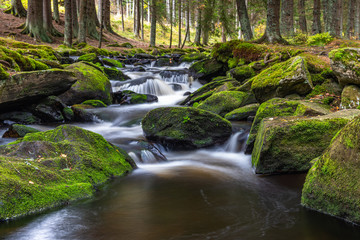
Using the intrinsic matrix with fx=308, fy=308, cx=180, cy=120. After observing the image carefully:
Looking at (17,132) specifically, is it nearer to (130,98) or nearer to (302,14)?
(130,98)

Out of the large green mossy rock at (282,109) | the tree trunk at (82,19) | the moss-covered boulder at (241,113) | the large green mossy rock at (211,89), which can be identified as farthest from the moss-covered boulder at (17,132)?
the tree trunk at (82,19)

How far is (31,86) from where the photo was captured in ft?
29.7

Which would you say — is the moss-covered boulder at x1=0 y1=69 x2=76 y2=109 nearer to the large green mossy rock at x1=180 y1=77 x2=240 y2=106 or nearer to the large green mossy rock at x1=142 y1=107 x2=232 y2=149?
the large green mossy rock at x1=142 y1=107 x2=232 y2=149

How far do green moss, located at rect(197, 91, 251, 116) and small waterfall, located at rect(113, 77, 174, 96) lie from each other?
5.26 m

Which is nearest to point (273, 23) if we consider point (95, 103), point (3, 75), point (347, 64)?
point (347, 64)

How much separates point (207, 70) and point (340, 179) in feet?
41.1

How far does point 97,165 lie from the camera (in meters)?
5.15

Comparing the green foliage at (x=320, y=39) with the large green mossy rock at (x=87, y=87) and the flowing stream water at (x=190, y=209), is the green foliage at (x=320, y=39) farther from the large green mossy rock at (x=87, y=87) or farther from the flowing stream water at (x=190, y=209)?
the large green mossy rock at (x=87, y=87)

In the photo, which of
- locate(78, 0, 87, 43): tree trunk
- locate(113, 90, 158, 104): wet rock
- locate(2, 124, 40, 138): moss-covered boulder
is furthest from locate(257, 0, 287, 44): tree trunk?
locate(78, 0, 87, 43): tree trunk

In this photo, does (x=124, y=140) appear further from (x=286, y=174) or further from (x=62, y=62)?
(x=62, y=62)

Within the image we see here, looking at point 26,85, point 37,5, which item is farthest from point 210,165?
point 37,5

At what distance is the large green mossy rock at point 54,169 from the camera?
3.63m

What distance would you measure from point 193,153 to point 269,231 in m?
3.88

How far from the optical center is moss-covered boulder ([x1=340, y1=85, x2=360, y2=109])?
6899 millimetres
